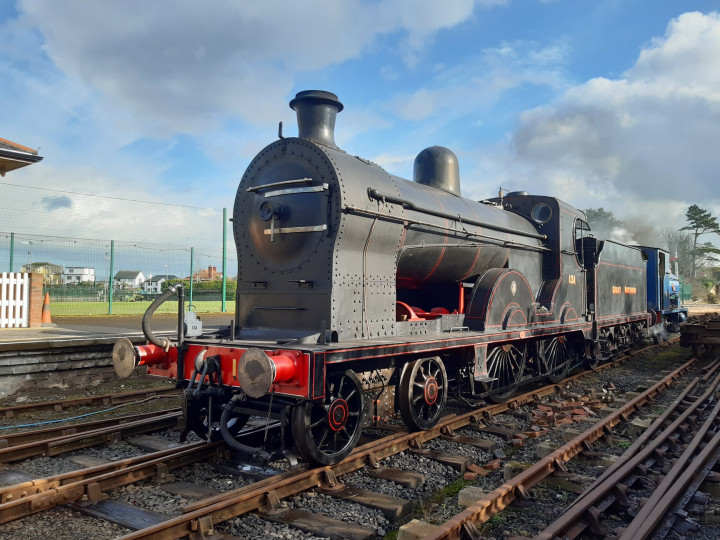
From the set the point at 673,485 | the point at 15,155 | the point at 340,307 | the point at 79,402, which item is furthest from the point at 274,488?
the point at 15,155

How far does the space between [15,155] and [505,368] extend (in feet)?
31.3

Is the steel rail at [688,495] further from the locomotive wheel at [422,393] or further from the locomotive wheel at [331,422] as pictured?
the locomotive wheel at [331,422]

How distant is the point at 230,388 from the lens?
479 cm

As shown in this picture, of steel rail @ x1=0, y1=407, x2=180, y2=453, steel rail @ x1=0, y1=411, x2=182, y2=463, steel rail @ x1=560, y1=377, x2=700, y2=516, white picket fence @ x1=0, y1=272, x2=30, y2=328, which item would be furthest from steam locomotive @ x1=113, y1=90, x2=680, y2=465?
white picket fence @ x1=0, y1=272, x2=30, y2=328

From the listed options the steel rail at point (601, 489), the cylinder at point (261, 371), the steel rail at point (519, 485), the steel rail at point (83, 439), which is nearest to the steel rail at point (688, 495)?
the steel rail at point (601, 489)

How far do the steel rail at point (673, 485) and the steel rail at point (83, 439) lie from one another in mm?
4954

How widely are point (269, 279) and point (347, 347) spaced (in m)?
1.48

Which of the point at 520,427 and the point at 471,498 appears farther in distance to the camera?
the point at 520,427

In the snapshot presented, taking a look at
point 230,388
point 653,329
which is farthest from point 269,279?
point 653,329

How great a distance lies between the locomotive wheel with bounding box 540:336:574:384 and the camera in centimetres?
873

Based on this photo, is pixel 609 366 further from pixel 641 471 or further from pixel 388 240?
pixel 388 240

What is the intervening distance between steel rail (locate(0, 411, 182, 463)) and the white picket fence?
315 inches

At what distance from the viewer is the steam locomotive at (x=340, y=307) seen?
4.54 metres

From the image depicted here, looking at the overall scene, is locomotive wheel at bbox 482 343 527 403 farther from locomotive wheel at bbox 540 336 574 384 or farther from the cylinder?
the cylinder
